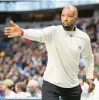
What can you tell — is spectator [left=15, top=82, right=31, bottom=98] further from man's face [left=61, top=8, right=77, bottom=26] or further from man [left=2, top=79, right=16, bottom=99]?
man's face [left=61, top=8, right=77, bottom=26]

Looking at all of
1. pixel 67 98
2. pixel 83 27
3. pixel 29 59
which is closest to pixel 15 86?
pixel 67 98

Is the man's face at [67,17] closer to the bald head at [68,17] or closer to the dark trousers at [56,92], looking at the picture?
the bald head at [68,17]

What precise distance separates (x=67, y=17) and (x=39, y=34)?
1.24ft

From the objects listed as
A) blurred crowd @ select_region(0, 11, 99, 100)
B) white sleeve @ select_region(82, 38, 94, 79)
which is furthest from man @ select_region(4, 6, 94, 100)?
blurred crowd @ select_region(0, 11, 99, 100)

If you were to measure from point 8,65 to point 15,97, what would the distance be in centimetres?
547

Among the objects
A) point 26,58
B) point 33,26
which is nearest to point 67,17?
point 26,58

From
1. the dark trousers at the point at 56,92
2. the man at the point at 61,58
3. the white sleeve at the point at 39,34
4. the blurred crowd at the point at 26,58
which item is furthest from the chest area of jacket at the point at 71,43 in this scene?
the blurred crowd at the point at 26,58

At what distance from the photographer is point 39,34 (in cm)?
483

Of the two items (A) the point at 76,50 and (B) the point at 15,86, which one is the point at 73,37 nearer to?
(A) the point at 76,50

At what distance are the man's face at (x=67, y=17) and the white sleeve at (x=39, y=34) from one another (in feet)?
0.48

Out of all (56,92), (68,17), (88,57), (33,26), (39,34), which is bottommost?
(33,26)

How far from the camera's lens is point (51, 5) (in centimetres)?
1361

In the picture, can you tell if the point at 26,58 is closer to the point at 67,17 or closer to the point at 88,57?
the point at 88,57

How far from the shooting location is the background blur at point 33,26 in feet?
40.6
